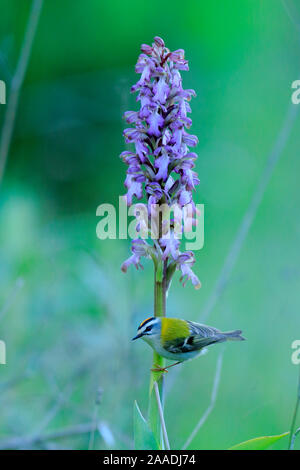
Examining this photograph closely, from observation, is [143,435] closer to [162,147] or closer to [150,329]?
[150,329]

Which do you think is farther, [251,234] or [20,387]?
[251,234]

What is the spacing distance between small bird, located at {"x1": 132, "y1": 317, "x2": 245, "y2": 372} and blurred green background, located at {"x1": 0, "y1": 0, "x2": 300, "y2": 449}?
665mm

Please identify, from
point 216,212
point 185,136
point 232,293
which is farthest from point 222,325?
point 185,136

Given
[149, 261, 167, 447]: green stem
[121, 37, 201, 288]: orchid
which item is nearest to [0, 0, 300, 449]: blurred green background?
[149, 261, 167, 447]: green stem

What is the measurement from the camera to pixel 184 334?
864 mm

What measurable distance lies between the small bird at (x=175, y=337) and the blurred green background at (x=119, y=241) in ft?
2.18

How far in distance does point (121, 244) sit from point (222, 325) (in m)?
0.47

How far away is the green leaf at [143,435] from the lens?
74 centimetres

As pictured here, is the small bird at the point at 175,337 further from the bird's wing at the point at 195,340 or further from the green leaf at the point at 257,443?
the green leaf at the point at 257,443

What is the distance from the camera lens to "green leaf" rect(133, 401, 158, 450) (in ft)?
2.43

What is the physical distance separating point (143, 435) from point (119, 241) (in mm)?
1148

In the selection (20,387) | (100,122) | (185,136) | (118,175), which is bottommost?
(20,387)

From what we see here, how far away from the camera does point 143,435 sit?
75cm
